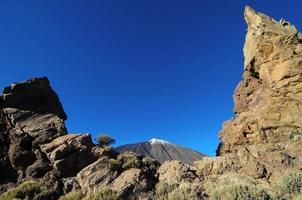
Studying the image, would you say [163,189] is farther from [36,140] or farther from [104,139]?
[104,139]

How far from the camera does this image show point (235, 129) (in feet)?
60.7

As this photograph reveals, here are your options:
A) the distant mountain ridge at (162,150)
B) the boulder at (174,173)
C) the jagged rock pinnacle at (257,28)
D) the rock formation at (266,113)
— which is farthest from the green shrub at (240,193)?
the distant mountain ridge at (162,150)

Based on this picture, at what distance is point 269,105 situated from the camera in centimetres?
1736

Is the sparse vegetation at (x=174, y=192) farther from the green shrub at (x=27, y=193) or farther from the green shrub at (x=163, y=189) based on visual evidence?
the green shrub at (x=27, y=193)

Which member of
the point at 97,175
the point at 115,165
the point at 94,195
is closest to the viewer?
the point at 94,195

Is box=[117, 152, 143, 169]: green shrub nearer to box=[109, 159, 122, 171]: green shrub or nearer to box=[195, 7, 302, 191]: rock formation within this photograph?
box=[109, 159, 122, 171]: green shrub

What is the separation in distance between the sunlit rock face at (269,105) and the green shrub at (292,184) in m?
1.01

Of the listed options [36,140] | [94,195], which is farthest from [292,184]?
[36,140]

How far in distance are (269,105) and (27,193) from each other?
48.7 feet

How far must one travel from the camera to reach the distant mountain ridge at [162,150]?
55.0m

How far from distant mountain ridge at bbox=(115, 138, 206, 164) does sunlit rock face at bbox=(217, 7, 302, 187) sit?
114 ft

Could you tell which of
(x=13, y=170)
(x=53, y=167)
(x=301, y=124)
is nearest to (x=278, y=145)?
(x=301, y=124)

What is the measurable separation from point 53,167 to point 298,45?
17.4 m

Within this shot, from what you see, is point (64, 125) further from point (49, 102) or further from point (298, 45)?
point (298, 45)
